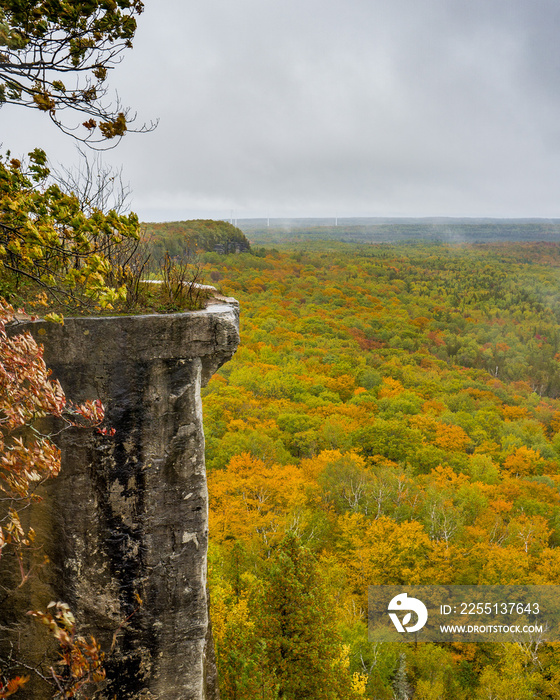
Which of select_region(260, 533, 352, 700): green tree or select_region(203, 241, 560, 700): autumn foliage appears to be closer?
select_region(260, 533, 352, 700): green tree

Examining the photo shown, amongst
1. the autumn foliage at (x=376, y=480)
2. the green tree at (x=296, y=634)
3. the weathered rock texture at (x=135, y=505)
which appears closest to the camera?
the weathered rock texture at (x=135, y=505)

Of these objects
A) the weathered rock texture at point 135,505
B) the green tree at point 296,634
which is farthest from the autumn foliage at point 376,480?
the weathered rock texture at point 135,505

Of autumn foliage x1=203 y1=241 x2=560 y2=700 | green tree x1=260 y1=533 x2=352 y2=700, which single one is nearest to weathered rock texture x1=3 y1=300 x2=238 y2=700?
autumn foliage x1=203 y1=241 x2=560 y2=700

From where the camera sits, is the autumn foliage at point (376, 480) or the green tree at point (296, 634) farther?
the autumn foliage at point (376, 480)

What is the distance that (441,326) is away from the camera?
74.3 meters

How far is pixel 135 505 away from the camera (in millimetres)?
4418

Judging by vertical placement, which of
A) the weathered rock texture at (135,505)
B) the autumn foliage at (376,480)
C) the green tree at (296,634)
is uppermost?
the weathered rock texture at (135,505)

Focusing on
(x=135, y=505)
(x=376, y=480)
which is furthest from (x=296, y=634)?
(x=376, y=480)

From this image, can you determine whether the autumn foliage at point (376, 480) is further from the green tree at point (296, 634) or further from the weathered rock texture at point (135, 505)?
the weathered rock texture at point (135, 505)

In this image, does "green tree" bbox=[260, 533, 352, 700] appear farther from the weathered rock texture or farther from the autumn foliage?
the weathered rock texture

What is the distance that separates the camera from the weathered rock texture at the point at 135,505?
424cm

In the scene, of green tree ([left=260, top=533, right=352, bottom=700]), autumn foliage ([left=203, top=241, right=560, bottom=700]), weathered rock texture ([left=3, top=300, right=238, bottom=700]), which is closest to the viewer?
weathered rock texture ([left=3, top=300, right=238, bottom=700])

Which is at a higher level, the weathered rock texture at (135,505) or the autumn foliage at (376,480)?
the weathered rock texture at (135,505)

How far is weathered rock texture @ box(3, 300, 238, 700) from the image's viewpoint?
13.9 feet
